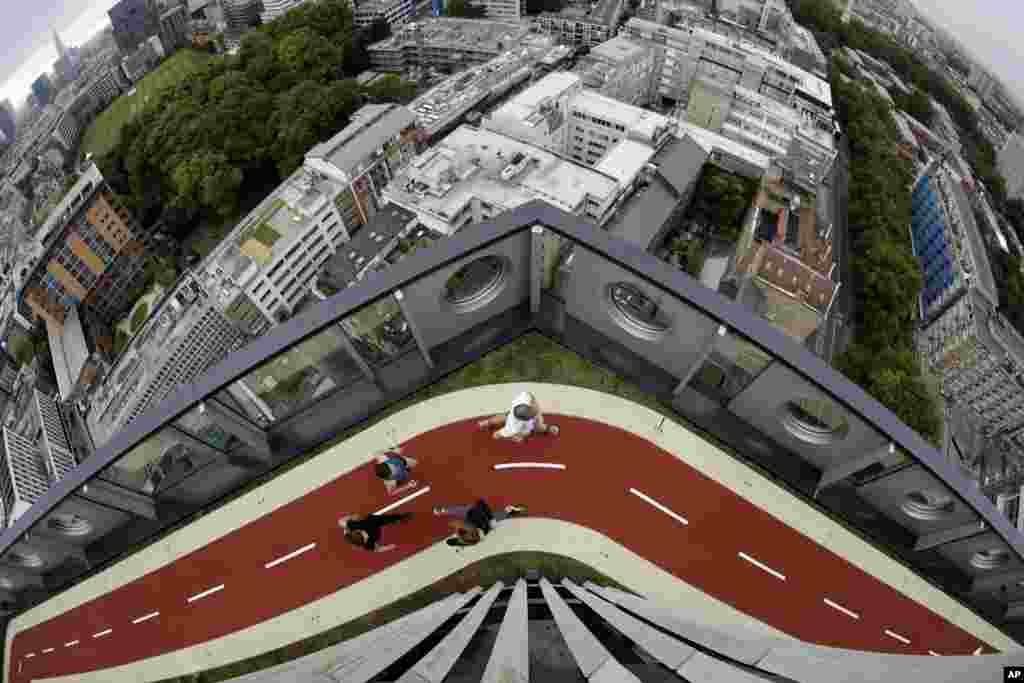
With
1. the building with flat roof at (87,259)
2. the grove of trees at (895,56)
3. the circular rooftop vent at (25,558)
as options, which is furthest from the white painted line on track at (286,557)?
the grove of trees at (895,56)

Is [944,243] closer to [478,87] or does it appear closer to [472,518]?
[478,87]

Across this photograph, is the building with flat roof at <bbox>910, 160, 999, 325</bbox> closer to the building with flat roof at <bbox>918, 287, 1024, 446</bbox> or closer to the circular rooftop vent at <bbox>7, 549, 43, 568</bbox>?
the building with flat roof at <bbox>918, 287, 1024, 446</bbox>

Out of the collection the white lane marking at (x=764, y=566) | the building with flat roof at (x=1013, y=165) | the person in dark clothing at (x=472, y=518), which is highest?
the person in dark clothing at (x=472, y=518)

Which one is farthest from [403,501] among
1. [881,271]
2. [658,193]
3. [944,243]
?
[944,243]

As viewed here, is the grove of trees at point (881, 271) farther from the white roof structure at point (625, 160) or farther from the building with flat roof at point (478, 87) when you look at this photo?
the building with flat roof at point (478, 87)

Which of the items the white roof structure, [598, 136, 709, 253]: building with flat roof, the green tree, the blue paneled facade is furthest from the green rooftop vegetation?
the blue paneled facade
